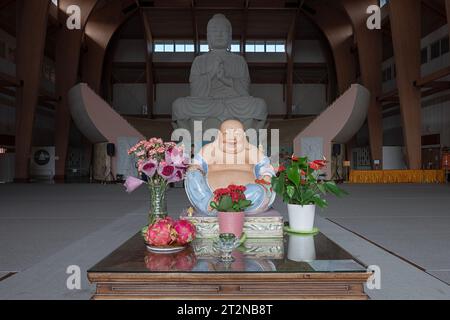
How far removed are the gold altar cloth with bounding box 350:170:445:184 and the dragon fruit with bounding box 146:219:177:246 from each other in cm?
1278

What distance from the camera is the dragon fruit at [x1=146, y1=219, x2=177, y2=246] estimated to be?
2.08 meters

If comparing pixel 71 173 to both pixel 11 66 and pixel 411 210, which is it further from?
pixel 411 210

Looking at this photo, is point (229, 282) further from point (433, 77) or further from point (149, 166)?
point (433, 77)

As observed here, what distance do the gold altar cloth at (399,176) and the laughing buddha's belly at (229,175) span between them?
11.6 meters

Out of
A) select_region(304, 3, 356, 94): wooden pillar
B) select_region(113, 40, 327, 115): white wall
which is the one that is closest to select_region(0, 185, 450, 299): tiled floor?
select_region(304, 3, 356, 94): wooden pillar

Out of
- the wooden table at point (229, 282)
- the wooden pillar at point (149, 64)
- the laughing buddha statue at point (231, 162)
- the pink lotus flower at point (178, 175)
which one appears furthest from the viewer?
the wooden pillar at point (149, 64)

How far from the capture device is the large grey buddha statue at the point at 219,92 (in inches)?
492

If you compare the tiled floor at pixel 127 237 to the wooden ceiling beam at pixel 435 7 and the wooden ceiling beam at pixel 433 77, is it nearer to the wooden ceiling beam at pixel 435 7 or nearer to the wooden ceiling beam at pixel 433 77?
the wooden ceiling beam at pixel 433 77

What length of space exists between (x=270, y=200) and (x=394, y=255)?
1146mm

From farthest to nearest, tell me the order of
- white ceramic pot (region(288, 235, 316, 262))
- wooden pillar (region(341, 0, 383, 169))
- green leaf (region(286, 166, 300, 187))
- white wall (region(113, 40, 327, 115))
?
white wall (region(113, 40, 327, 115)), wooden pillar (region(341, 0, 383, 169)), green leaf (region(286, 166, 300, 187)), white ceramic pot (region(288, 235, 316, 262))

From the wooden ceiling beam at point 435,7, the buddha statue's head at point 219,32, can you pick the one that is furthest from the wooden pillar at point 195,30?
the wooden ceiling beam at point 435,7

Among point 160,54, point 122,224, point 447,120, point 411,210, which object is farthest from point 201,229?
point 160,54

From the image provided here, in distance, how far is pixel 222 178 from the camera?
10.2ft

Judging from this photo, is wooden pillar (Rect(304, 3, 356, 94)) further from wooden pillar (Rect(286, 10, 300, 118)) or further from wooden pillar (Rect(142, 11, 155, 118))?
wooden pillar (Rect(142, 11, 155, 118))
